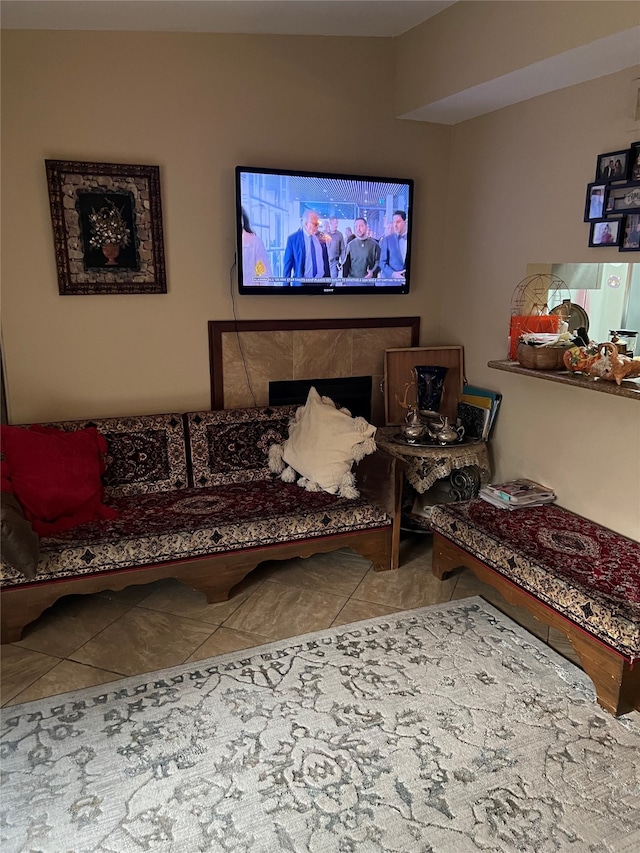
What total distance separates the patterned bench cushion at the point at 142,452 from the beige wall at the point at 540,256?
1.83 meters

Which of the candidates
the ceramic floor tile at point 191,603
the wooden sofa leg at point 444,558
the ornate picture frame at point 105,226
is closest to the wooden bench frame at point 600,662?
the wooden sofa leg at point 444,558

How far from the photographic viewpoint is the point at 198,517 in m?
2.94

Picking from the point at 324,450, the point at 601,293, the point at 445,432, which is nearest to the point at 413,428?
the point at 445,432

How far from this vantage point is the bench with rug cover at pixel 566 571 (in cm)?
224

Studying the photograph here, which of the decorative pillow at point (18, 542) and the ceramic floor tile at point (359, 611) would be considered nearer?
the decorative pillow at point (18, 542)

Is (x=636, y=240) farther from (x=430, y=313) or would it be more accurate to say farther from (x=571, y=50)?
(x=430, y=313)

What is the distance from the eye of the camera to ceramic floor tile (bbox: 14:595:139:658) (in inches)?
104

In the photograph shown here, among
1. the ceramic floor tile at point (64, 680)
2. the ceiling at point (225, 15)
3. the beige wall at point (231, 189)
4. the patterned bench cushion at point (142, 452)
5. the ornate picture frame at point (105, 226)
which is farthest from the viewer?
the patterned bench cushion at point (142, 452)

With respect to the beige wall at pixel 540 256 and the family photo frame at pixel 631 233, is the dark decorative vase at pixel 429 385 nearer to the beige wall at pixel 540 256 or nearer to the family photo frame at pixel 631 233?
the beige wall at pixel 540 256

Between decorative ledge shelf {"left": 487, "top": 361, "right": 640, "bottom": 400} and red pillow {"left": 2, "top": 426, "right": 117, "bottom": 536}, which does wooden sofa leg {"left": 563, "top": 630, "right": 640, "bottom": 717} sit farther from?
red pillow {"left": 2, "top": 426, "right": 117, "bottom": 536}

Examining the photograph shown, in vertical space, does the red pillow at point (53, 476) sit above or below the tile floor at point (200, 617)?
above

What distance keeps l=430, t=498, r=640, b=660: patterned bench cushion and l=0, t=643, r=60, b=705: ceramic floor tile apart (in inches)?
73.6

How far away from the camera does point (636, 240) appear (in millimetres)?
2660

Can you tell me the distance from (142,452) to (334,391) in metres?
1.23
